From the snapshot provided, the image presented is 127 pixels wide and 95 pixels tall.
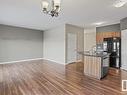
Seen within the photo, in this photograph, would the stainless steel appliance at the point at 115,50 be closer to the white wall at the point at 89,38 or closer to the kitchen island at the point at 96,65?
the kitchen island at the point at 96,65

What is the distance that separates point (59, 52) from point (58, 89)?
4.10 meters

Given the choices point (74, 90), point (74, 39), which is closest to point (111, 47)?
point (74, 39)

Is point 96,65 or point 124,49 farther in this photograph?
point 124,49

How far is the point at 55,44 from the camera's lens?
292 inches

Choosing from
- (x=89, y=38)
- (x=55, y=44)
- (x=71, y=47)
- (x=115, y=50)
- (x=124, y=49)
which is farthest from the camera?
(x=89, y=38)

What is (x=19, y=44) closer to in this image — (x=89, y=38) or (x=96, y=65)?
(x=89, y=38)

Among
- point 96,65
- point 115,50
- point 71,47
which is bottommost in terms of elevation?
point 96,65

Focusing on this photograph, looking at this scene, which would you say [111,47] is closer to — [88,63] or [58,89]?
[88,63]

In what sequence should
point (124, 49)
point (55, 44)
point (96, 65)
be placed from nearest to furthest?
point (96, 65)
point (124, 49)
point (55, 44)

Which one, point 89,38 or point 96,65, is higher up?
point 89,38

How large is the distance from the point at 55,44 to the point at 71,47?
51.2 inches

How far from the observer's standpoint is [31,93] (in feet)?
8.80

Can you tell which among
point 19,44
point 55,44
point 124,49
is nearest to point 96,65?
point 124,49

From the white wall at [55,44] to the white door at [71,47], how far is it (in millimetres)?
350
